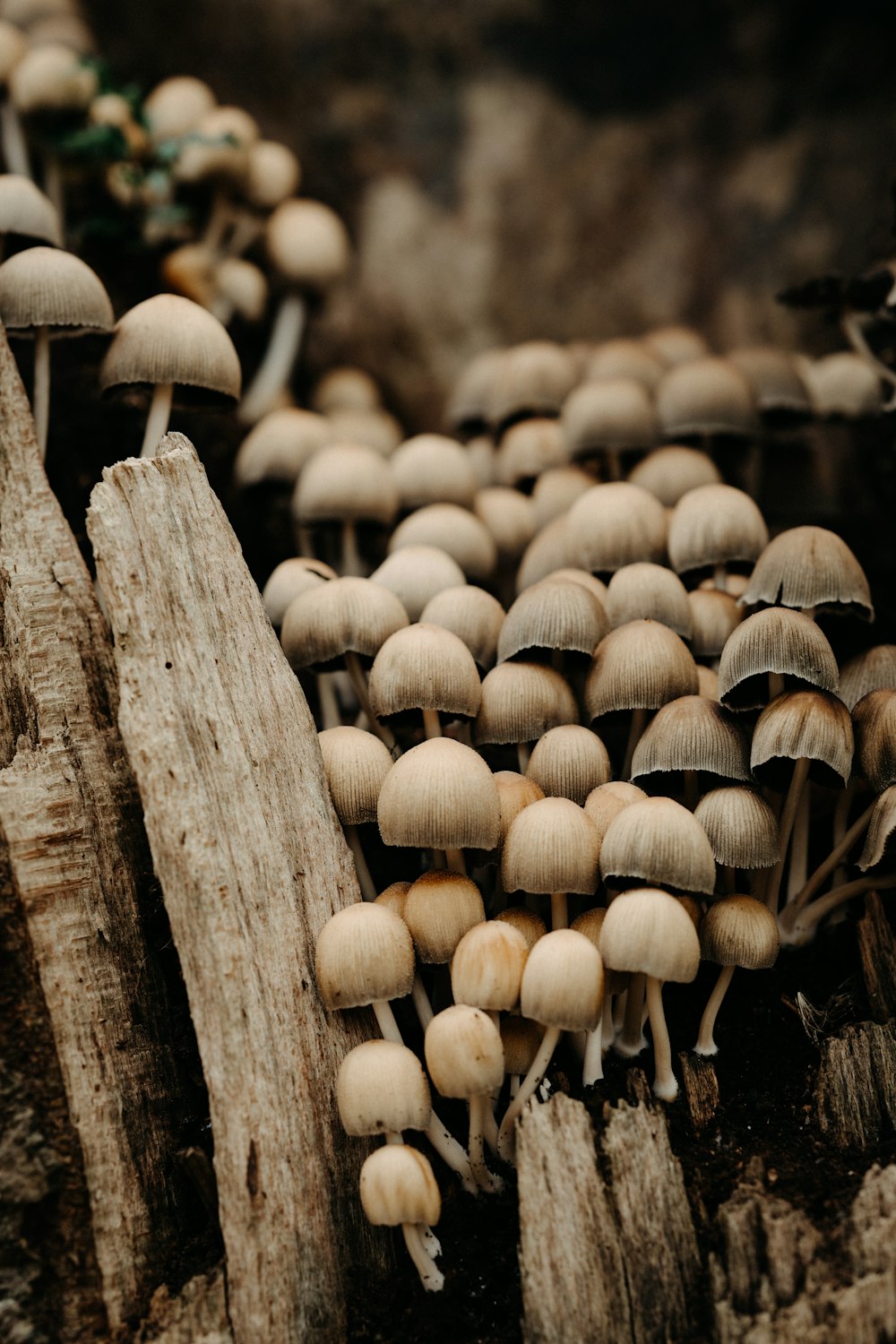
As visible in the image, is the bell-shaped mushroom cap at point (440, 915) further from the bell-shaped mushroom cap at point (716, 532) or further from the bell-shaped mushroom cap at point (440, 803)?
the bell-shaped mushroom cap at point (716, 532)

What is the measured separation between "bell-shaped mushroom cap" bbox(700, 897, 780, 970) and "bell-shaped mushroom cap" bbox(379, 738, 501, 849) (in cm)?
51

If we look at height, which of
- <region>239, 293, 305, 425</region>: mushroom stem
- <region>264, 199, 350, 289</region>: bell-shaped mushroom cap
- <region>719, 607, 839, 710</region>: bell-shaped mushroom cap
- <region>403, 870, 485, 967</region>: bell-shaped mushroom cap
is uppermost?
<region>264, 199, 350, 289</region>: bell-shaped mushroom cap

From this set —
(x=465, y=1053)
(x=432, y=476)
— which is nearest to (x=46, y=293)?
(x=432, y=476)

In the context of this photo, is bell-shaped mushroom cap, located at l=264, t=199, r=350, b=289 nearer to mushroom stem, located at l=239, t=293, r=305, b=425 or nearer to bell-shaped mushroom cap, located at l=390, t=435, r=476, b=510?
mushroom stem, located at l=239, t=293, r=305, b=425

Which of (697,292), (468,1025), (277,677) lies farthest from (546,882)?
(697,292)

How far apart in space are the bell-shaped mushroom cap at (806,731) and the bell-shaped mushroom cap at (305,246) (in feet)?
7.96

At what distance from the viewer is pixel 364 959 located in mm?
2154

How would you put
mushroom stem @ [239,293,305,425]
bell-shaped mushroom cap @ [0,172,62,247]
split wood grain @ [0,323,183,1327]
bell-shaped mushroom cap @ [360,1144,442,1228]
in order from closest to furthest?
1. bell-shaped mushroom cap @ [360,1144,442,1228]
2. split wood grain @ [0,323,183,1327]
3. bell-shaped mushroom cap @ [0,172,62,247]
4. mushroom stem @ [239,293,305,425]

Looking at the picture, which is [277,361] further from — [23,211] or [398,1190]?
[398,1190]

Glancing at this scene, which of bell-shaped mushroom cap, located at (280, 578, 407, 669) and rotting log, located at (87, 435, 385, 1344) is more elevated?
bell-shaped mushroom cap, located at (280, 578, 407, 669)

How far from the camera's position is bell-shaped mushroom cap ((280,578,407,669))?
2680 millimetres

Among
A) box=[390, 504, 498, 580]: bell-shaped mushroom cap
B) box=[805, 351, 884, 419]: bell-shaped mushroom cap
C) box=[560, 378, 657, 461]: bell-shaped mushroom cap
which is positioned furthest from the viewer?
box=[805, 351, 884, 419]: bell-shaped mushroom cap

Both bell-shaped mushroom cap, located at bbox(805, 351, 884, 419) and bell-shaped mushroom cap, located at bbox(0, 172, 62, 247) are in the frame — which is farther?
bell-shaped mushroom cap, located at bbox(805, 351, 884, 419)

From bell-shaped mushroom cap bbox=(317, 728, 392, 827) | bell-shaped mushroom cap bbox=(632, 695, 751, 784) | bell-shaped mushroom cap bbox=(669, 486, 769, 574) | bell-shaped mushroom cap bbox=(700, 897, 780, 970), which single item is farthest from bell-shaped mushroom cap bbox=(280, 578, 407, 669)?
bell-shaped mushroom cap bbox=(700, 897, 780, 970)
